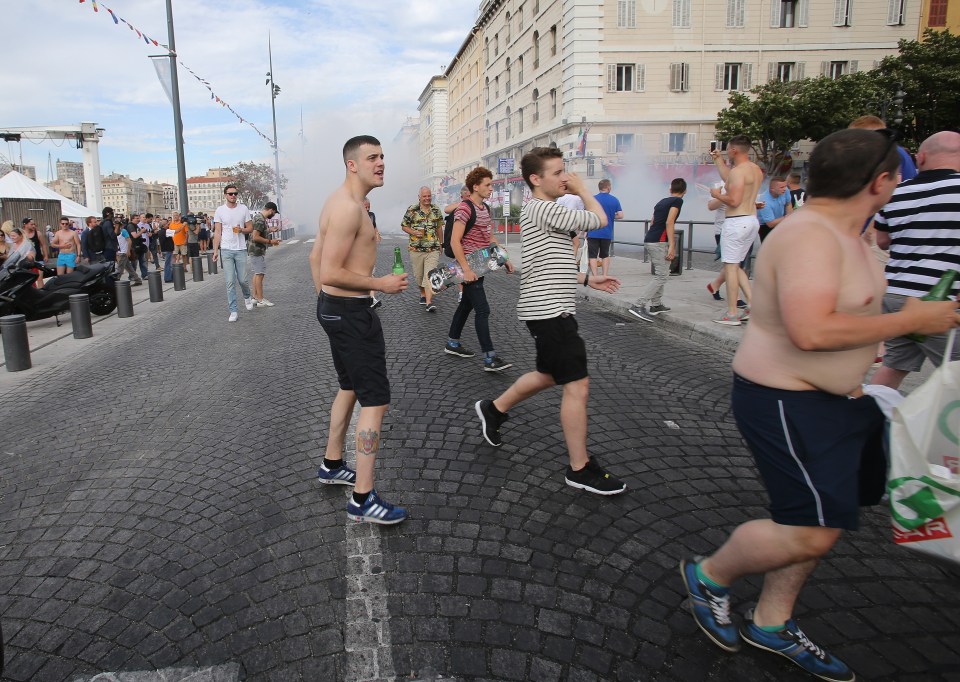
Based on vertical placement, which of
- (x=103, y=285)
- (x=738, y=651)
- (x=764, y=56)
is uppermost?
(x=764, y=56)

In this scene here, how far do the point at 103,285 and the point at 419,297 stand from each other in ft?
18.2

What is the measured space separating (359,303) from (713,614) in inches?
84.0

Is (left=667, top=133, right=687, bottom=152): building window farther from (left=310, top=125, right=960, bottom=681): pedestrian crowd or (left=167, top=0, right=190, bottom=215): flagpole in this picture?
(left=310, top=125, right=960, bottom=681): pedestrian crowd

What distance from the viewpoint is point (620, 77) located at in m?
36.5

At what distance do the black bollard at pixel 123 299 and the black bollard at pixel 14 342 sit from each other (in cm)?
368

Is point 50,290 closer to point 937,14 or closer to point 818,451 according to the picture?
point 818,451

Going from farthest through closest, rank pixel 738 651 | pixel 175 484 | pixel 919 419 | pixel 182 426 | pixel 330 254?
pixel 182 426 < pixel 175 484 < pixel 330 254 < pixel 738 651 < pixel 919 419

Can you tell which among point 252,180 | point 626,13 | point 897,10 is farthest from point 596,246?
point 252,180

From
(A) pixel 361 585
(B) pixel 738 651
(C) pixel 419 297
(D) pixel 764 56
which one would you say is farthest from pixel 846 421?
(D) pixel 764 56

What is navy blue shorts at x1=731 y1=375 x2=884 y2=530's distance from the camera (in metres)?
1.96

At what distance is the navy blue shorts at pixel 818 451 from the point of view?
1.96 metres

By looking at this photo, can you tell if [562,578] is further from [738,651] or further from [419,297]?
→ [419,297]

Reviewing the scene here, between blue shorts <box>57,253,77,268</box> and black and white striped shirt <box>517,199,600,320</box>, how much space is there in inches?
528

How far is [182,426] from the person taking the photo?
15.8ft
